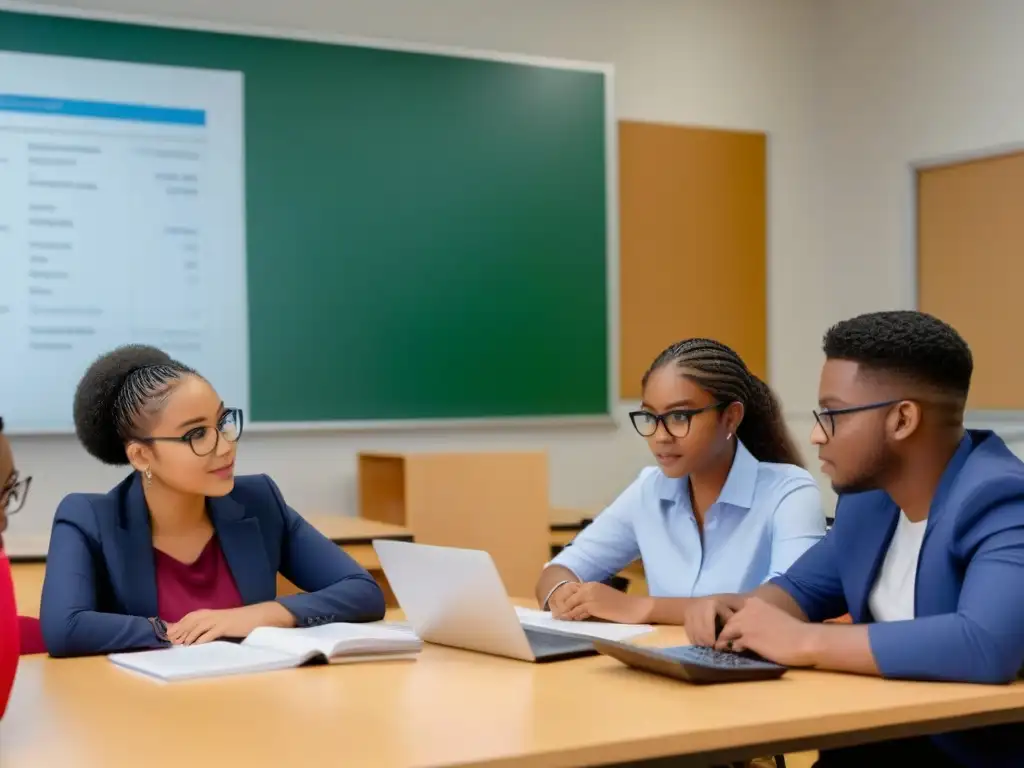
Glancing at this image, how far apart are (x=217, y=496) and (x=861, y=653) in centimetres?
124

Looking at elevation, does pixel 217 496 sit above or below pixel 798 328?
below

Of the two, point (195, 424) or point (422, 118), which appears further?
point (422, 118)

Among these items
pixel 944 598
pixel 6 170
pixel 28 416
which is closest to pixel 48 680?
pixel 944 598

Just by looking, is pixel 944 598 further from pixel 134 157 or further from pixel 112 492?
pixel 134 157

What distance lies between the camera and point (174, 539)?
2371mm

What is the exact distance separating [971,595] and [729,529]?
3.08 feet

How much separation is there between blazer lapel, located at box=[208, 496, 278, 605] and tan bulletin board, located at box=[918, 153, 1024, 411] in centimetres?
295

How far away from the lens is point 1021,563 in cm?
170

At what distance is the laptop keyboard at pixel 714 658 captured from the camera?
5.63 ft

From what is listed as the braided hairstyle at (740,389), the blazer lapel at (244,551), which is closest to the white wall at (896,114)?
the braided hairstyle at (740,389)

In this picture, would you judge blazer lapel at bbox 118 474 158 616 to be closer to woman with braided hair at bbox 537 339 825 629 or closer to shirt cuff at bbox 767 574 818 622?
woman with braided hair at bbox 537 339 825 629

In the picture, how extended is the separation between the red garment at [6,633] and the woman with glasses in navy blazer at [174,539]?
56 centimetres

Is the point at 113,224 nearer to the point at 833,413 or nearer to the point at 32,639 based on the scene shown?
the point at 32,639

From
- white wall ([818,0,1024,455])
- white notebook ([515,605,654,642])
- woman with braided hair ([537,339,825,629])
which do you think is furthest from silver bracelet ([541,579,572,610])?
white wall ([818,0,1024,455])
